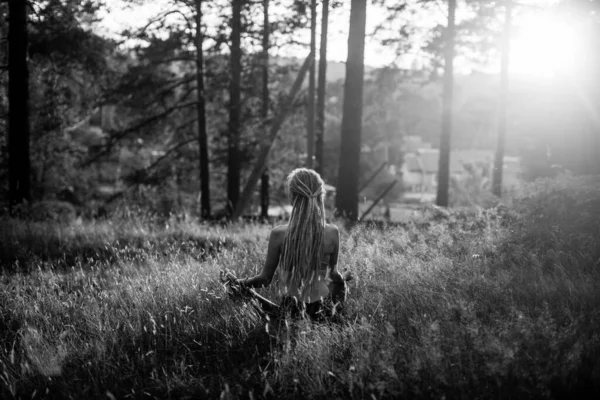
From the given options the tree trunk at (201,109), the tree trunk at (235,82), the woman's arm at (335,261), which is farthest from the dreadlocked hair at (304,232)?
the tree trunk at (201,109)

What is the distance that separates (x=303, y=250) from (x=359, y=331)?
0.77 m

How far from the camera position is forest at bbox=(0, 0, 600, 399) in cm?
375

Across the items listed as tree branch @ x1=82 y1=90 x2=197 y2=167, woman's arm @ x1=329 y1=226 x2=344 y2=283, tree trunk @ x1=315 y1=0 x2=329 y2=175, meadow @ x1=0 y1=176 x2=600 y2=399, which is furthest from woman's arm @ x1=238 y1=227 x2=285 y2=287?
tree branch @ x1=82 y1=90 x2=197 y2=167

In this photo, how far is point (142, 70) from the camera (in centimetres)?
1802

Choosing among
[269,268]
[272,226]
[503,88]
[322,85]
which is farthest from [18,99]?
[503,88]

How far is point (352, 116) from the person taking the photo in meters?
11.3

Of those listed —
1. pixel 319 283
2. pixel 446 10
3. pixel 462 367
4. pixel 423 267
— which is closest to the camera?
pixel 462 367

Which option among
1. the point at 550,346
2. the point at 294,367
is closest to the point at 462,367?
the point at 550,346

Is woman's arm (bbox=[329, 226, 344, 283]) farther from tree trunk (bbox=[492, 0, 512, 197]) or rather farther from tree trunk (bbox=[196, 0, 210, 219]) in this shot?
tree trunk (bbox=[492, 0, 512, 197])

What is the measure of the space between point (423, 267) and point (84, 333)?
3.36 meters

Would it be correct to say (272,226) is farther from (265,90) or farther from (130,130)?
(265,90)

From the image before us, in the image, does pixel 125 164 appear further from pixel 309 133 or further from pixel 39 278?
pixel 39 278

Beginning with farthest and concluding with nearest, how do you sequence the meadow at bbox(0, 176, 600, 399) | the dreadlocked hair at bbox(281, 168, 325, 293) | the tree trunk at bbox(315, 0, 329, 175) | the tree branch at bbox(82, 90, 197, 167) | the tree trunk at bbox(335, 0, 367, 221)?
the tree branch at bbox(82, 90, 197, 167) → the tree trunk at bbox(315, 0, 329, 175) → the tree trunk at bbox(335, 0, 367, 221) → the dreadlocked hair at bbox(281, 168, 325, 293) → the meadow at bbox(0, 176, 600, 399)

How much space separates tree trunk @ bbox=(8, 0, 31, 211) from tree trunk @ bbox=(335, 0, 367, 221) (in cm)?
781
